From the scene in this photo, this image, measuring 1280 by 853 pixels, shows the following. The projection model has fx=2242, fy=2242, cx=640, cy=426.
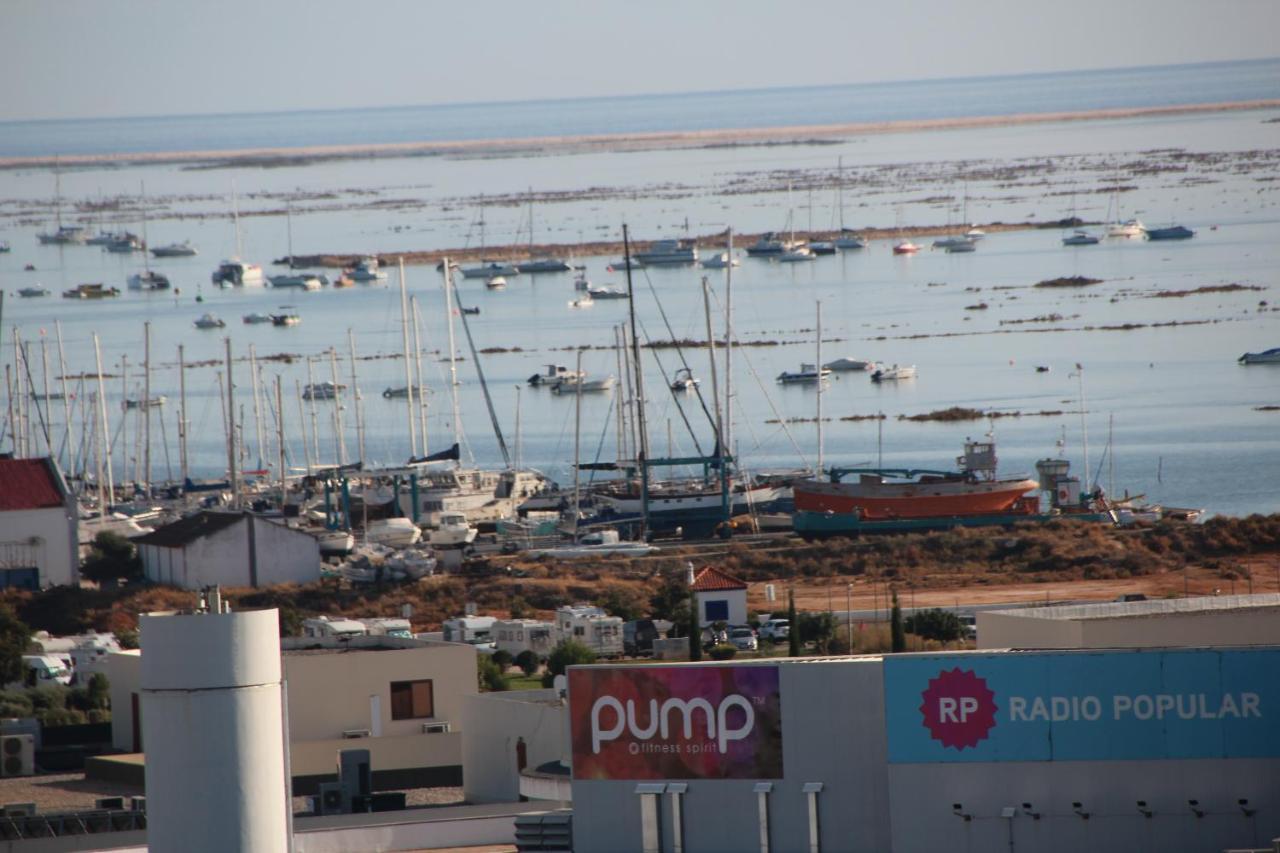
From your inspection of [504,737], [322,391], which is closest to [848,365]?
[322,391]

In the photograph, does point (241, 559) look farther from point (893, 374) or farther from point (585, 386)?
point (893, 374)

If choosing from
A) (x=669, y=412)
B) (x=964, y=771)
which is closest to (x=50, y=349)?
(x=669, y=412)

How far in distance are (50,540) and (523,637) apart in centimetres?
1254

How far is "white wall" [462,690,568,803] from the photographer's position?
63.4ft

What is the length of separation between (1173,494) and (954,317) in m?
36.8

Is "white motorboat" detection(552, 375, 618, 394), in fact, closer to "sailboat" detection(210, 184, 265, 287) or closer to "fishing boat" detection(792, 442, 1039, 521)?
"fishing boat" detection(792, 442, 1039, 521)

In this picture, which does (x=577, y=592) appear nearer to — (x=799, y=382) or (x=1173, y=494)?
(x=1173, y=494)

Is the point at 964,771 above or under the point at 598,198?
under

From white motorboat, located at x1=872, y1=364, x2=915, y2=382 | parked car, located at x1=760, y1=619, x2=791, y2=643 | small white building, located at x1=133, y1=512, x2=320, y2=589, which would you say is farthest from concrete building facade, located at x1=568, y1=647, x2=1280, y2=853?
white motorboat, located at x1=872, y1=364, x2=915, y2=382

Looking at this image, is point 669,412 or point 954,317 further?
point 954,317

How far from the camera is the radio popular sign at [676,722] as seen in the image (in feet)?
46.2

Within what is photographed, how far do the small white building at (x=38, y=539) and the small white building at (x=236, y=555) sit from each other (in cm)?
151

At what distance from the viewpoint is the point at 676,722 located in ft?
46.9

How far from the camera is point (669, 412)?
228 feet
